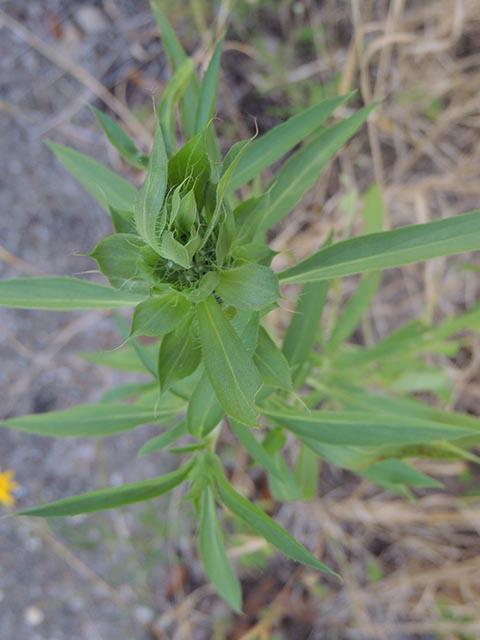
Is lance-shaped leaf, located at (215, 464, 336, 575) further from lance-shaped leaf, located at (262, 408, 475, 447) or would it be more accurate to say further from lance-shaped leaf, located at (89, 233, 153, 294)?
lance-shaped leaf, located at (89, 233, 153, 294)

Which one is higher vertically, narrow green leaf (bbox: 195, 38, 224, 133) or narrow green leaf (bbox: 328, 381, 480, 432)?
narrow green leaf (bbox: 195, 38, 224, 133)

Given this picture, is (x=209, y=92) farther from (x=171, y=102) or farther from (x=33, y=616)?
(x=33, y=616)

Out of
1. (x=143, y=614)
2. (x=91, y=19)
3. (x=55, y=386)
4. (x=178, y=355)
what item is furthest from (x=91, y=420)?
(x=91, y=19)

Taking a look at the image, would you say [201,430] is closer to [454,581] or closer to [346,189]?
[346,189]

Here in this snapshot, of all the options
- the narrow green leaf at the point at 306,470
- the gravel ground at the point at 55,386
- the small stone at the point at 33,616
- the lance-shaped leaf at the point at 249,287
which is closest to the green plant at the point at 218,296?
the lance-shaped leaf at the point at 249,287

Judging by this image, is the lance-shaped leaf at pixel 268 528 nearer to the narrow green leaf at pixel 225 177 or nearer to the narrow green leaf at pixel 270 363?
the narrow green leaf at pixel 270 363

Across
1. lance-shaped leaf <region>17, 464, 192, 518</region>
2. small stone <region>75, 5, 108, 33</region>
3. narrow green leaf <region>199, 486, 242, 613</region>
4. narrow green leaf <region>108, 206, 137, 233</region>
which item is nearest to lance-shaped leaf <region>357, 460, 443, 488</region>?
narrow green leaf <region>199, 486, 242, 613</region>

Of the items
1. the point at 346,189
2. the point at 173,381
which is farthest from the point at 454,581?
the point at 173,381
